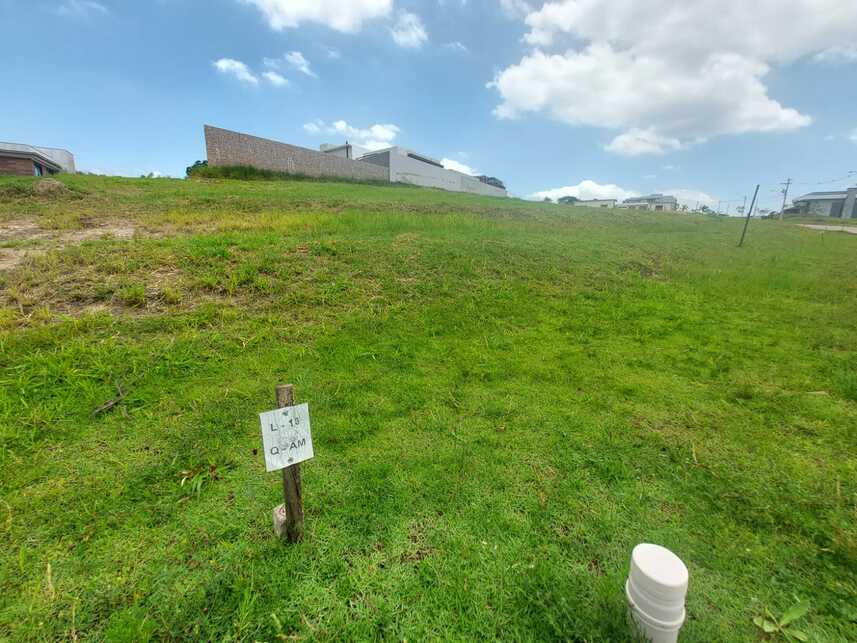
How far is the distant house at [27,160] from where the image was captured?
19.6 meters

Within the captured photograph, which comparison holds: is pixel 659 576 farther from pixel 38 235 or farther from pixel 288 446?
pixel 38 235

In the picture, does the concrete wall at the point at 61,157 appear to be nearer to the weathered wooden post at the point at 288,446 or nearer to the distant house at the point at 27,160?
the distant house at the point at 27,160

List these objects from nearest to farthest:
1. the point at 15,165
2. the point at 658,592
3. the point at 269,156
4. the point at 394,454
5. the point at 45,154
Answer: the point at 658,592 < the point at 394,454 < the point at 15,165 < the point at 269,156 < the point at 45,154

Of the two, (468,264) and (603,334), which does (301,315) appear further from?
(603,334)

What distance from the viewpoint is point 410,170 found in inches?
1410

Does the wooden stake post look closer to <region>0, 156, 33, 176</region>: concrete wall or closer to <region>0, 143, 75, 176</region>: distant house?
<region>0, 143, 75, 176</region>: distant house

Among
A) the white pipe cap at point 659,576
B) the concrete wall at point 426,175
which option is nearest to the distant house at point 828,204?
the concrete wall at point 426,175

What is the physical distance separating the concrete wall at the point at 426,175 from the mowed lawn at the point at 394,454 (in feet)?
106

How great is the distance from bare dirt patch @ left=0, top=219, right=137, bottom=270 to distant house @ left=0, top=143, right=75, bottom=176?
20933 mm

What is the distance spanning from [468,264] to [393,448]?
4.25 metres

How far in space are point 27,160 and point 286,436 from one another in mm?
31562

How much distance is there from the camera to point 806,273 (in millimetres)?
7996

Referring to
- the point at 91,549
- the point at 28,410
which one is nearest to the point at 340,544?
the point at 91,549

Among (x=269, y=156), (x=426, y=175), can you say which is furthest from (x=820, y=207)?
(x=269, y=156)
